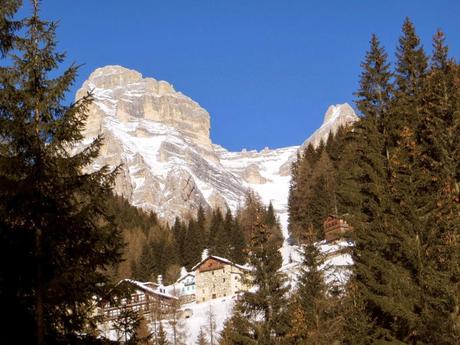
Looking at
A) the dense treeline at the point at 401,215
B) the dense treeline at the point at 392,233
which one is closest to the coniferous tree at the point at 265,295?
the dense treeline at the point at 392,233

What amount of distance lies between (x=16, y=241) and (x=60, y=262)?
3.41 ft

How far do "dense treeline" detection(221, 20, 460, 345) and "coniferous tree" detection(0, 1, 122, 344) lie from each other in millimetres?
10216

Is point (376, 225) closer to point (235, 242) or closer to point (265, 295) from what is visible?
point (265, 295)

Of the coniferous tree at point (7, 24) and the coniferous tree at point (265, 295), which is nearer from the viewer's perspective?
the coniferous tree at point (7, 24)

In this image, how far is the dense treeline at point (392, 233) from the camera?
19.2m

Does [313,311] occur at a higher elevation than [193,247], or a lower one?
lower

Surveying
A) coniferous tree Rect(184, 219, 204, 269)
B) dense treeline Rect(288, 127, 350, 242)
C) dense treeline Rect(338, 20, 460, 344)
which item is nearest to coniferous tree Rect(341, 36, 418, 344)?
dense treeline Rect(338, 20, 460, 344)

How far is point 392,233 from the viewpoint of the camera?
20828mm

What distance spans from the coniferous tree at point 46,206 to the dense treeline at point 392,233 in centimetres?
1022

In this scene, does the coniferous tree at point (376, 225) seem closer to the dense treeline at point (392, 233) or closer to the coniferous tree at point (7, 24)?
the dense treeline at point (392, 233)

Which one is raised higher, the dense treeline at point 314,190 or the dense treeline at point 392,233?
the dense treeline at point 314,190

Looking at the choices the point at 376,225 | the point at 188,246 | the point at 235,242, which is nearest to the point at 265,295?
the point at 376,225

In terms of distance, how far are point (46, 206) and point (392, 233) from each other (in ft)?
39.9

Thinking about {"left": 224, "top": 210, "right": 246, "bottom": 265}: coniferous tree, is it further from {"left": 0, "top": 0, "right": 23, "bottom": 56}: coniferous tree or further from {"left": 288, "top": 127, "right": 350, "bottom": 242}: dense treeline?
{"left": 0, "top": 0, "right": 23, "bottom": 56}: coniferous tree
